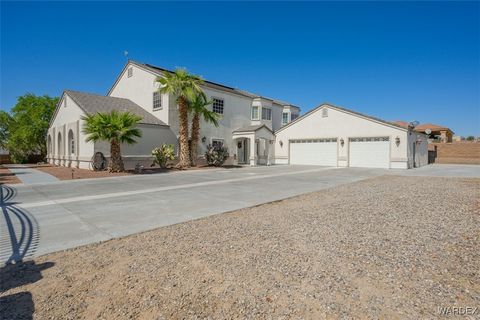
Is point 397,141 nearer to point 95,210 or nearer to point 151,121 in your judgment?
point 151,121

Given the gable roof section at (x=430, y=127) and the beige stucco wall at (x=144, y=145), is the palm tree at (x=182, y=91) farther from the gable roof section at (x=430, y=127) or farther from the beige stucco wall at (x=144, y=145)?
the gable roof section at (x=430, y=127)

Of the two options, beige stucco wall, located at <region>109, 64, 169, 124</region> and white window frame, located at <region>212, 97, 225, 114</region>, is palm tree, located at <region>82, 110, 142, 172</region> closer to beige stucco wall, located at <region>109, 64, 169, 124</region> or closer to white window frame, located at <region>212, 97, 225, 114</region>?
beige stucco wall, located at <region>109, 64, 169, 124</region>

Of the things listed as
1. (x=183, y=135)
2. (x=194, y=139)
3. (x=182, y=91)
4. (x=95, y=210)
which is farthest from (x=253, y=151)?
(x=95, y=210)

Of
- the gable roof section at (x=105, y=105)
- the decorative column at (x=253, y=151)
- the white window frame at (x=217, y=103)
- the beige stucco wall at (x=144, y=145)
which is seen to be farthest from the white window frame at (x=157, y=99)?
the decorative column at (x=253, y=151)

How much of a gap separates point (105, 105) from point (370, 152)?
23.7m

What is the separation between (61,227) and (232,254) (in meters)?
4.14

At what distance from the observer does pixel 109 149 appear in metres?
20.0

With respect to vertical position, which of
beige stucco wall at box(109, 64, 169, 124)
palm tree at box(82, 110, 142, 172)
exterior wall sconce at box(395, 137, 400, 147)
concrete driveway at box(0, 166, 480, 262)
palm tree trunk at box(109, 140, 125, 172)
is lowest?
concrete driveway at box(0, 166, 480, 262)

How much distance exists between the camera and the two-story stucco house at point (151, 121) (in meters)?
21.4

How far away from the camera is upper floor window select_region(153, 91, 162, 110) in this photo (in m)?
24.3

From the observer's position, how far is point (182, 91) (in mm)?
21594

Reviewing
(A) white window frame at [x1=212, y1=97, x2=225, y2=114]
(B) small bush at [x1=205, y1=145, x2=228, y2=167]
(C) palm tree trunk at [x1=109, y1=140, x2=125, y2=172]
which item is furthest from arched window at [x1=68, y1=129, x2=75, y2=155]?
(A) white window frame at [x1=212, y1=97, x2=225, y2=114]

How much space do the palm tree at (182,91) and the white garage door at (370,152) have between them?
1509 centimetres

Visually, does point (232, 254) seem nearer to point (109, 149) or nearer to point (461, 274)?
point (461, 274)
